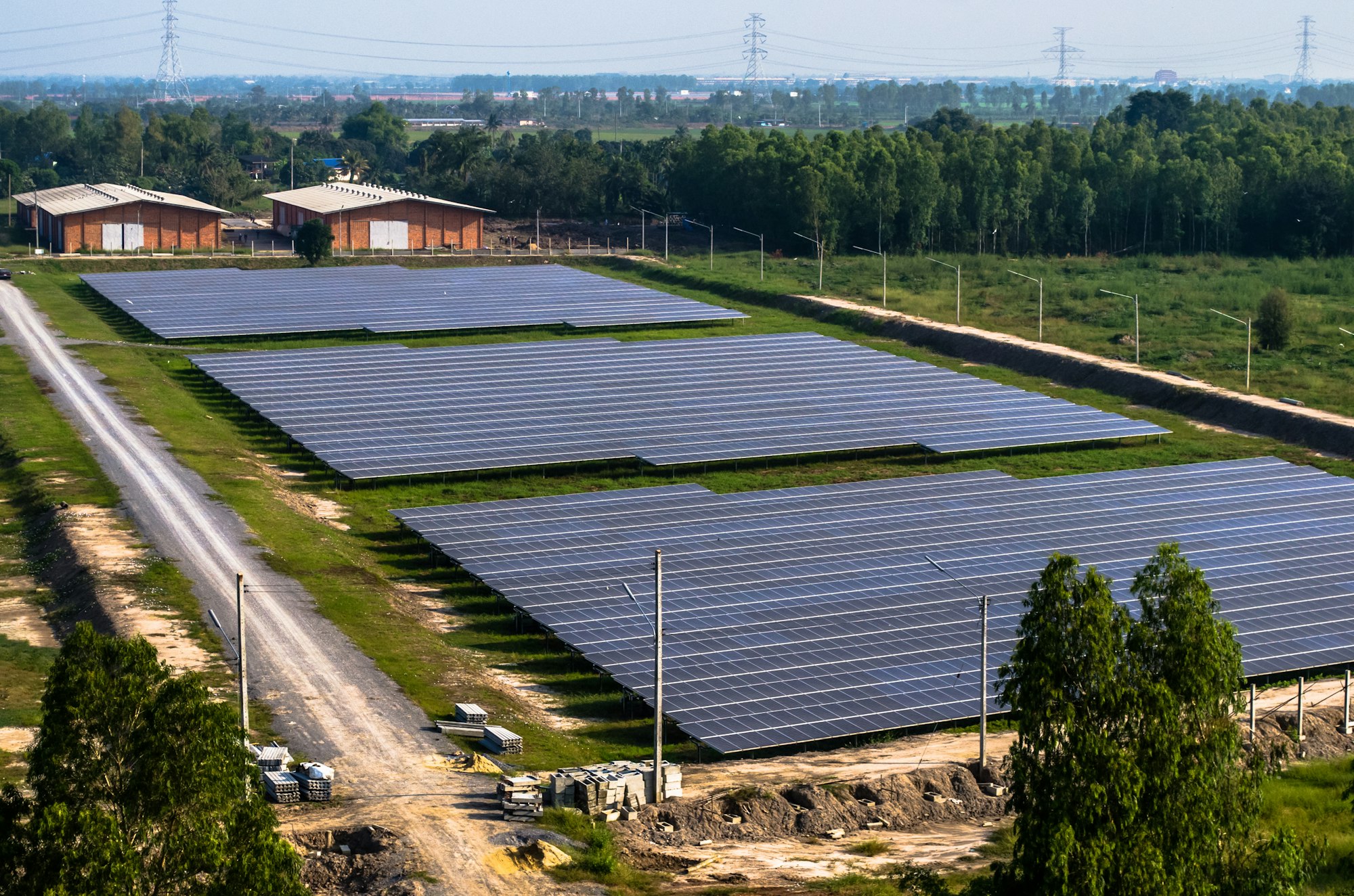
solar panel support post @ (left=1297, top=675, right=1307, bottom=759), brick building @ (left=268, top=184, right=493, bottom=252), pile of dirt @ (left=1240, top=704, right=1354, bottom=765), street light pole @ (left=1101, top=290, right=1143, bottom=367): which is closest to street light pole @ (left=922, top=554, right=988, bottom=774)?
pile of dirt @ (left=1240, top=704, right=1354, bottom=765)

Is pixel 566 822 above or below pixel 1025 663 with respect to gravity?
below

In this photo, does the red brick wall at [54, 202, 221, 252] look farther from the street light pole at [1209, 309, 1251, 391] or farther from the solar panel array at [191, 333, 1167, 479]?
the street light pole at [1209, 309, 1251, 391]

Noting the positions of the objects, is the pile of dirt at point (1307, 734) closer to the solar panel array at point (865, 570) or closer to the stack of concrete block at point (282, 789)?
the solar panel array at point (865, 570)

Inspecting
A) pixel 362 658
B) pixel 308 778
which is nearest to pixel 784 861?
pixel 308 778

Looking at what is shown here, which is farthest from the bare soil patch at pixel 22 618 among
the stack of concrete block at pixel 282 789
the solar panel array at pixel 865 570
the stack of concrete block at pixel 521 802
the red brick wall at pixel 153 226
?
the red brick wall at pixel 153 226

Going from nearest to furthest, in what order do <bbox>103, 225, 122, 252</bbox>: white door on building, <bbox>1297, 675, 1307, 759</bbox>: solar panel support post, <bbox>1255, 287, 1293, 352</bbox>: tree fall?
<bbox>1297, 675, 1307, 759</bbox>: solar panel support post
<bbox>1255, 287, 1293, 352</bbox>: tree
<bbox>103, 225, 122, 252</bbox>: white door on building

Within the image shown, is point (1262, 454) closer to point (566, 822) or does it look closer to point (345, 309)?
point (566, 822)
